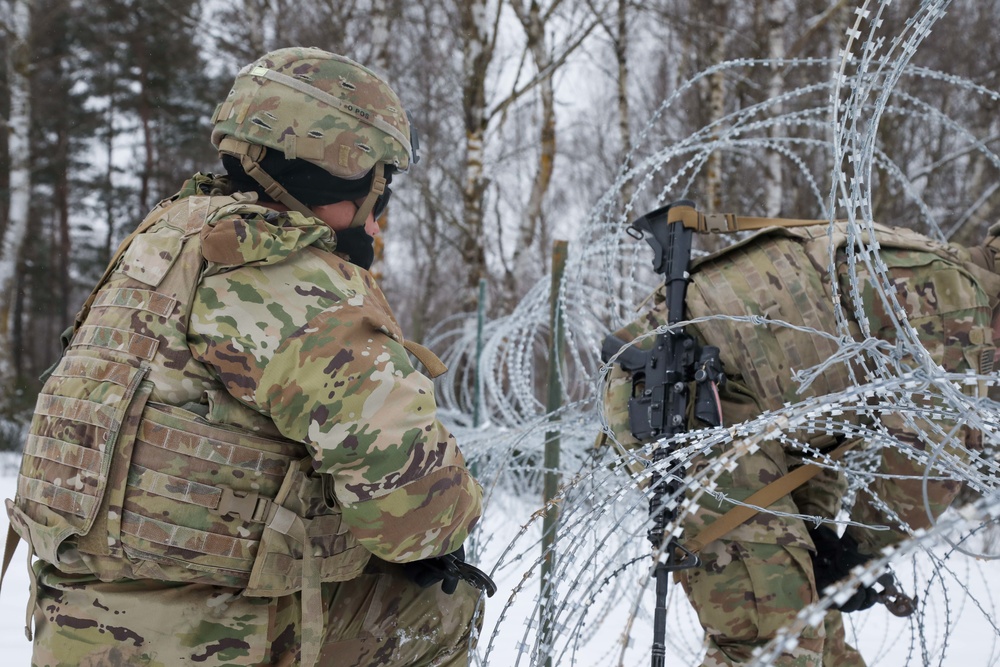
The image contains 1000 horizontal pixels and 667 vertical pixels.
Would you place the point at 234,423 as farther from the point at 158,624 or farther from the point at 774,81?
the point at 774,81

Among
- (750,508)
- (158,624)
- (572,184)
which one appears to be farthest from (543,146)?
(572,184)

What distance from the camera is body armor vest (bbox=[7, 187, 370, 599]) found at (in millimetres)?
1695

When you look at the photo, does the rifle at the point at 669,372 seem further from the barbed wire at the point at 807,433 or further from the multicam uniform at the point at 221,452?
the multicam uniform at the point at 221,452

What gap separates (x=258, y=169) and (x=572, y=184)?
69.4 feet

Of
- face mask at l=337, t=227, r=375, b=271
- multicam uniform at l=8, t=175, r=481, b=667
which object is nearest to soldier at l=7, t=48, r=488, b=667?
multicam uniform at l=8, t=175, r=481, b=667

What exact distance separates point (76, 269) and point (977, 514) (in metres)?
20.0

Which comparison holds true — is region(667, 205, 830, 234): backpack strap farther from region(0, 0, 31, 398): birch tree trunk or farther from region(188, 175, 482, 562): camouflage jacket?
region(0, 0, 31, 398): birch tree trunk

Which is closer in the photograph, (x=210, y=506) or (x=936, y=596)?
(x=210, y=506)

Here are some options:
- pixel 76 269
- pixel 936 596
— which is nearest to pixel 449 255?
pixel 76 269

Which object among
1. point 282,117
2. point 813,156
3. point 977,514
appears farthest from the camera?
point 813,156

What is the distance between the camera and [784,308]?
99.6 inches

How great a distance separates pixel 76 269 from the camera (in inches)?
719

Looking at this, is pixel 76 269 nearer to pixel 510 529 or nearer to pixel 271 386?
pixel 510 529

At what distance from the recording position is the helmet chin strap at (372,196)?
2025 millimetres
